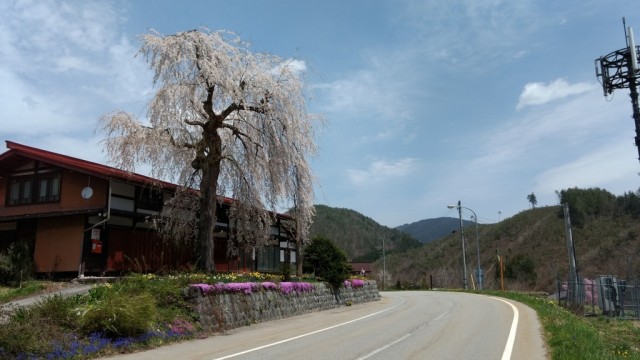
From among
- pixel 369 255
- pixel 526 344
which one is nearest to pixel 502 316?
pixel 526 344

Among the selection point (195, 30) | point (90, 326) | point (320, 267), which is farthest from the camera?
point (320, 267)

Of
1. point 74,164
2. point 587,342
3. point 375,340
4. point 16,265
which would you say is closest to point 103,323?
point 375,340

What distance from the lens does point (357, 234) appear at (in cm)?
14988

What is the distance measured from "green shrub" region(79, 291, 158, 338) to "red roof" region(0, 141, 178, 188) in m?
9.60

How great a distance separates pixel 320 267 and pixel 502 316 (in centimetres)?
982

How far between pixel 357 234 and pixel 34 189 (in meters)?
128

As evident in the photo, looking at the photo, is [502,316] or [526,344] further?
[502,316]

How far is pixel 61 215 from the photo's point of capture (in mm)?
22922

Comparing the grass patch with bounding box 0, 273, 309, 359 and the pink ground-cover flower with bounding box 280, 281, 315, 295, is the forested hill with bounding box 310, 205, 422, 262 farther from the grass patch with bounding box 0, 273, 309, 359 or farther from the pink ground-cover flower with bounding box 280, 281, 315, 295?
the grass patch with bounding box 0, 273, 309, 359

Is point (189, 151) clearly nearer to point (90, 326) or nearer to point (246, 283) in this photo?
point (246, 283)

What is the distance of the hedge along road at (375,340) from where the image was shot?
1122cm

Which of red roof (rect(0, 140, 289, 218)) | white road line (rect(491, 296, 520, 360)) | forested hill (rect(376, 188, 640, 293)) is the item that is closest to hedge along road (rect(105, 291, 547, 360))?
white road line (rect(491, 296, 520, 360))

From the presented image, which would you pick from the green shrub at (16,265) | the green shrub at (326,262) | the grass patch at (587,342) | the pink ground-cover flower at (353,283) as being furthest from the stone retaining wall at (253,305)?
the green shrub at (16,265)

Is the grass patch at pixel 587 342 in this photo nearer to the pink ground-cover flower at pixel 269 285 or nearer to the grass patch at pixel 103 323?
the grass patch at pixel 103 323
